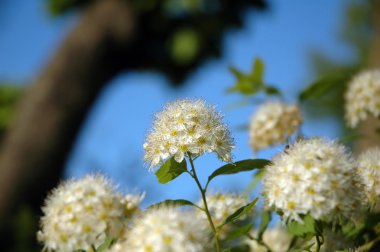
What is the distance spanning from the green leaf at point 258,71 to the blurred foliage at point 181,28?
12286 mm

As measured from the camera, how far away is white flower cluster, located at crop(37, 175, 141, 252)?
1.02 meters

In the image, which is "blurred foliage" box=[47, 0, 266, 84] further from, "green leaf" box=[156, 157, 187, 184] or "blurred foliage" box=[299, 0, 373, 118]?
"green leaf" box=[156, 157, 187, 184]

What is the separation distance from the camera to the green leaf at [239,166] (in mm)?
1096

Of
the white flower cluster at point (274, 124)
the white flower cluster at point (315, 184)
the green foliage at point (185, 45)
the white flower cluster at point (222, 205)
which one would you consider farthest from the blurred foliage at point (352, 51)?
the white flower cluster at point (315, 184)

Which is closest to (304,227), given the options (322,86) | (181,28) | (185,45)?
(322,86)

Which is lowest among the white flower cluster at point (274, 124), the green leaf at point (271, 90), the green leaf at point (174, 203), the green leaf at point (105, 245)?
the green leaf at point (105, 245)

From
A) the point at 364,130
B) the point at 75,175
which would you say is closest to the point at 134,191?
the point at 75,175

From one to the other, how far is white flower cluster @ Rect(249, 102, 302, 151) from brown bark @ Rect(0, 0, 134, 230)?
8.47m

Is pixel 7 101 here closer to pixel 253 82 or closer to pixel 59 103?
pixel 59 103

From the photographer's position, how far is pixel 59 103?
1135 centimetres

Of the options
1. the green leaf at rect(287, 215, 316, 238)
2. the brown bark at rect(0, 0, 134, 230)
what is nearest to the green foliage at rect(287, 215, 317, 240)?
the green leaf at rect(287, 215, 316, 238)

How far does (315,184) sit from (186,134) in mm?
250

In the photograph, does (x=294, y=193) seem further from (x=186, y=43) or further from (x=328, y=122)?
(x=328, y=122)

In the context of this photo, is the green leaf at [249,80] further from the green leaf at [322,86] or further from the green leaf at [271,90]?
the green leaf at [322,86]
